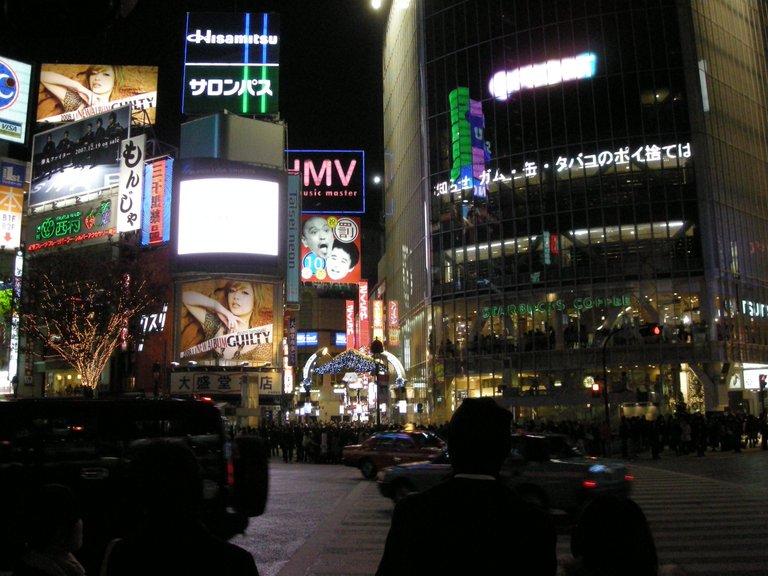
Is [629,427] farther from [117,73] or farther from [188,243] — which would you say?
[117,73]

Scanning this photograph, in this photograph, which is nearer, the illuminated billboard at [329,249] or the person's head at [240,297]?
the person's head at [240,297]

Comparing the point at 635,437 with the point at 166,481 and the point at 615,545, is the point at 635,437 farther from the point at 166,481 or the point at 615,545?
the point at 166,481

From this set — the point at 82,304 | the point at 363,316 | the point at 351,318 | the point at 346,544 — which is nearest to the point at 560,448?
the point at 346,544

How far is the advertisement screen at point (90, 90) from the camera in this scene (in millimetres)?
56562

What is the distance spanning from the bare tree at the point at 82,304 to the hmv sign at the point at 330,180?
31.4 m

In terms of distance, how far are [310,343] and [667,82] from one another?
75789 mm

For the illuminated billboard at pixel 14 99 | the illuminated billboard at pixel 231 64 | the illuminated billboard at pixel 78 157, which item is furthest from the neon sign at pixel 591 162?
the illuminated billboard at pixel 14 99

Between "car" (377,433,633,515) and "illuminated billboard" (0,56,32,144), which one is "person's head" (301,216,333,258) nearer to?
"illuminated billboard" (0,56,32,144)

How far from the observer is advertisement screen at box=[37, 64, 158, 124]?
56562 millimetres

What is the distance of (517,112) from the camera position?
171 feet

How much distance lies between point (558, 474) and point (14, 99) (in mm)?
44087

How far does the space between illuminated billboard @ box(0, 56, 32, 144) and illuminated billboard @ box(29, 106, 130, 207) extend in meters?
Answer: 3.87

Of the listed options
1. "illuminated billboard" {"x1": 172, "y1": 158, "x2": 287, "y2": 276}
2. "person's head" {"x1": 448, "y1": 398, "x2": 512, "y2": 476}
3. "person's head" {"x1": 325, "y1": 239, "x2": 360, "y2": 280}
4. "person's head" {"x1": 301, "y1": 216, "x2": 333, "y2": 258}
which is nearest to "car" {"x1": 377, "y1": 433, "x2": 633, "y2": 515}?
"person's head" {"x1": 448, "y1": 398, "x2": 512, "y2": 476}

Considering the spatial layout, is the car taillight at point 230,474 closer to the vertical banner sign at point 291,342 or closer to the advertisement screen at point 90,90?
the vertical banner sign at point 291,342
